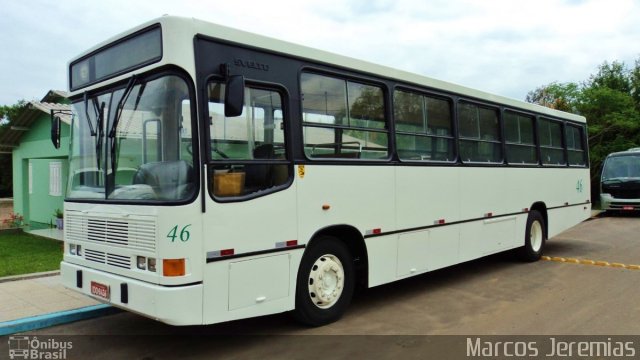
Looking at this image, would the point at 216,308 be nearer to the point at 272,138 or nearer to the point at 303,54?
the point at 272,138

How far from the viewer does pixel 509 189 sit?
348 inches

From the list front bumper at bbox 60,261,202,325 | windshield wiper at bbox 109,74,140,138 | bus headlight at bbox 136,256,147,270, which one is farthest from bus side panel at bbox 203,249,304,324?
windshield wiper at bbox 109,74,140,138

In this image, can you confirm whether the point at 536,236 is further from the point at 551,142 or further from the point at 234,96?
the point at 234,96

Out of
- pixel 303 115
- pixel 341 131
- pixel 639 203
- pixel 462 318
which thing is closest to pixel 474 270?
pixel 462 318

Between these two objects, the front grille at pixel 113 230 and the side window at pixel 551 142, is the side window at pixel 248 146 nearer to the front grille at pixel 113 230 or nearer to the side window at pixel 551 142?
the front grille at pixel 113 230

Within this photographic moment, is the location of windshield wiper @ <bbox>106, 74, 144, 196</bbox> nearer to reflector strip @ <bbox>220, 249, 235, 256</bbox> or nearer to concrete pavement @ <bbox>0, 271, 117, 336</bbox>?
reflector strip @ <bbox>220, 249, 235, 256</bbox>

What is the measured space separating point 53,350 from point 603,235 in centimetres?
1368

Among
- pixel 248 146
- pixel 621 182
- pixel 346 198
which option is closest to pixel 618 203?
pixel 621 182

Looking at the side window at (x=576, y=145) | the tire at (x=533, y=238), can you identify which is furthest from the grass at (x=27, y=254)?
the side window at (x=576, y=145)

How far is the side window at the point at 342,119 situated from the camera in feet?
18.0

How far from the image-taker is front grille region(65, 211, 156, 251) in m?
4.40

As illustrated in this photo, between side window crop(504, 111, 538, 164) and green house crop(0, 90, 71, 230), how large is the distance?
11076 millimetres

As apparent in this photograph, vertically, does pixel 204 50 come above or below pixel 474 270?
above

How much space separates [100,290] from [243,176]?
1751 millimetres
